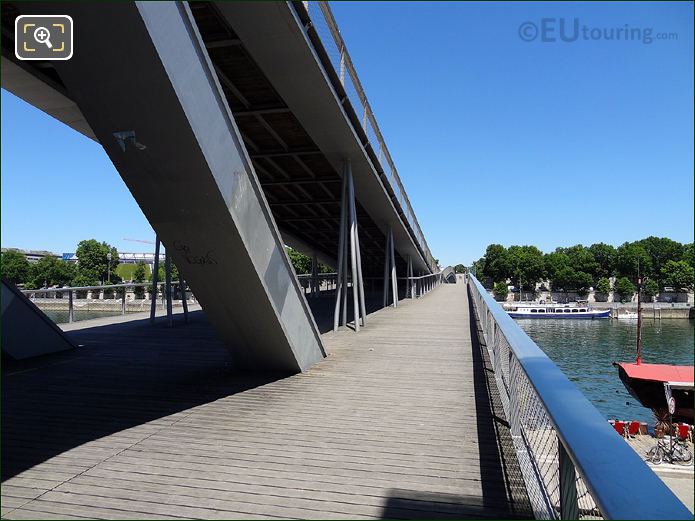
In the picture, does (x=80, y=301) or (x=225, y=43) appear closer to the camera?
(x=225, y=43)

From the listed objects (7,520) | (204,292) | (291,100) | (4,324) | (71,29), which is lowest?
(7,520)

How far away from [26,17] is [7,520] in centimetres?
383

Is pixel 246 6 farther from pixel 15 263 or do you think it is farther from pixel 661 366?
pixel 661 366

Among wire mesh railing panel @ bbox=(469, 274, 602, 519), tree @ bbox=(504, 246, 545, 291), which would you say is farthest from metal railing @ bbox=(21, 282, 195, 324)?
tree @ bbox=(504, 246, 545, 291)

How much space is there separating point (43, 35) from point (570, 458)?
4.77 meters

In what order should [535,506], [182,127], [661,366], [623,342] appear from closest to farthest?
[535,506] → [182,127] → [661,366] → [623,342]

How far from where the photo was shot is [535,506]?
→ 2.85m

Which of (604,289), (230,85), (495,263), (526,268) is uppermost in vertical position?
(230,85)

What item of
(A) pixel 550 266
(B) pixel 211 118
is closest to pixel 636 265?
(B) pixel 211 118

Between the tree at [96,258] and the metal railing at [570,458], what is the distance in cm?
6719

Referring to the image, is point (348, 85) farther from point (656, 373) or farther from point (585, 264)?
point (585, 264)

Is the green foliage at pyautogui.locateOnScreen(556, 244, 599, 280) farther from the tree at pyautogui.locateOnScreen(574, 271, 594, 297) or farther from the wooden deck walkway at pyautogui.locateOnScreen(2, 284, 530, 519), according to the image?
Result: the wooden deck walkway at pyautogui.locateOnScreen(2, 284, 530, 519)

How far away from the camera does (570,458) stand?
1.87 metres

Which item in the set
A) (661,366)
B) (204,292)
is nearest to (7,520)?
(204,292)
